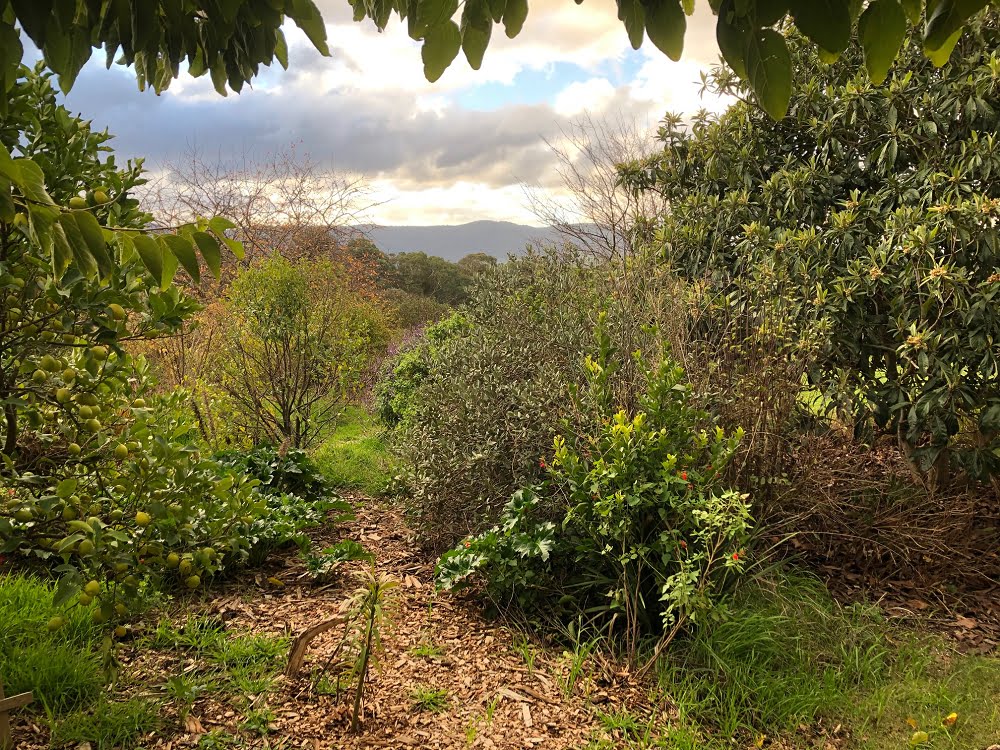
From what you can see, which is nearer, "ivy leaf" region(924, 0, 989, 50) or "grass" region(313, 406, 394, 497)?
"ivy leaf" region(924, 0, 989, 50)

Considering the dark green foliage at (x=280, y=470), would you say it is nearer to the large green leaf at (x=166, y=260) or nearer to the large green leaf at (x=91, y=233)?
the large green leaf at (x=166, y=260)

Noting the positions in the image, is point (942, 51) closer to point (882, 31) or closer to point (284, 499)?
point (882, 31)

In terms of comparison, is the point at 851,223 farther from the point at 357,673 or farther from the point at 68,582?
the point at 68,582

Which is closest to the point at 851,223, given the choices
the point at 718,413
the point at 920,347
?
the point at 920,347

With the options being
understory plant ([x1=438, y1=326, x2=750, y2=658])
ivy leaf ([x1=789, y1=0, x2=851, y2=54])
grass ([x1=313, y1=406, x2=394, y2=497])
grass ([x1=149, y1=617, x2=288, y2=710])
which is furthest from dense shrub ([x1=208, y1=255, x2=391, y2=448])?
ivy leaf ([x1=789, y1=0, x2=851, y2=54])

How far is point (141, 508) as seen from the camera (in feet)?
8.00

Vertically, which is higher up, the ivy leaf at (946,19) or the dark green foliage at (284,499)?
the ivy leaf at (946,19)

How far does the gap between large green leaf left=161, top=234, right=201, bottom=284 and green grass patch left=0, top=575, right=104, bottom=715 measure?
2013 millimetres

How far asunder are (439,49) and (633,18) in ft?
1.45

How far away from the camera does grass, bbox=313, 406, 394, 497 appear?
20.2ft

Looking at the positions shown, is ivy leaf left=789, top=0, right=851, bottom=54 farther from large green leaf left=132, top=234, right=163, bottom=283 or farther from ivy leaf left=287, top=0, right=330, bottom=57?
ivy leaf left=287, top=0, right=330, bottom=57

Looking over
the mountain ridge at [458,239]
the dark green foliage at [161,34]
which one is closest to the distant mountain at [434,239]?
the mountain ridge at [458,239]

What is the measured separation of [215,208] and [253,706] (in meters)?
15.0

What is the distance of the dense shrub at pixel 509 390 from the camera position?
4.15 m
